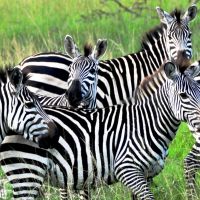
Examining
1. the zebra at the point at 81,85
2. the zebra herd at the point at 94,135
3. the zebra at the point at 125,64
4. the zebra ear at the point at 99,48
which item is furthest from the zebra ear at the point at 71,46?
the zebra herd at the point at 94,135

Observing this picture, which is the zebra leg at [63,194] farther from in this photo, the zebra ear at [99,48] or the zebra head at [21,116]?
the zebra ear at [99,48]

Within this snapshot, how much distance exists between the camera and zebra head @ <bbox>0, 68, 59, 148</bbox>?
7.64 metres

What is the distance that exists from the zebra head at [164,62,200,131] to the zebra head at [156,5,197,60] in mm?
2781

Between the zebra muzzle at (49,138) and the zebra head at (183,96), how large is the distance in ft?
3.96

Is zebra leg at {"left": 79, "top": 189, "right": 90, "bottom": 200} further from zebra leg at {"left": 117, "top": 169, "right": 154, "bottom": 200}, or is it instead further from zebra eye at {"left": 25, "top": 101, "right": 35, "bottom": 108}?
zebra eye at {"left": 25, "top": 101, "right": 35, "bottom": 108}

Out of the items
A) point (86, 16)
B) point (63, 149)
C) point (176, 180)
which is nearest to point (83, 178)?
point (63, 149)

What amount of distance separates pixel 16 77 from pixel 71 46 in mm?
2487

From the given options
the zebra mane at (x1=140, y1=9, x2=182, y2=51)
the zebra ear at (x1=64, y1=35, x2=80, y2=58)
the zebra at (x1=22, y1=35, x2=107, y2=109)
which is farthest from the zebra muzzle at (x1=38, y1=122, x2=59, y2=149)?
the zebra mane at (x1=140, y1=9, x2=182, y2=51)

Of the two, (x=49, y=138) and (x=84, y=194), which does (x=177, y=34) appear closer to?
(x=84, y=194)

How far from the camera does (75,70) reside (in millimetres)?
9570

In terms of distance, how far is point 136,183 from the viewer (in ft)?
25.3

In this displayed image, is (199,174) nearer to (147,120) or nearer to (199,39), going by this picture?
(147,120)

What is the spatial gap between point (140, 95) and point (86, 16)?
1038 centimetres

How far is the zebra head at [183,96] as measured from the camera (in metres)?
7.92
